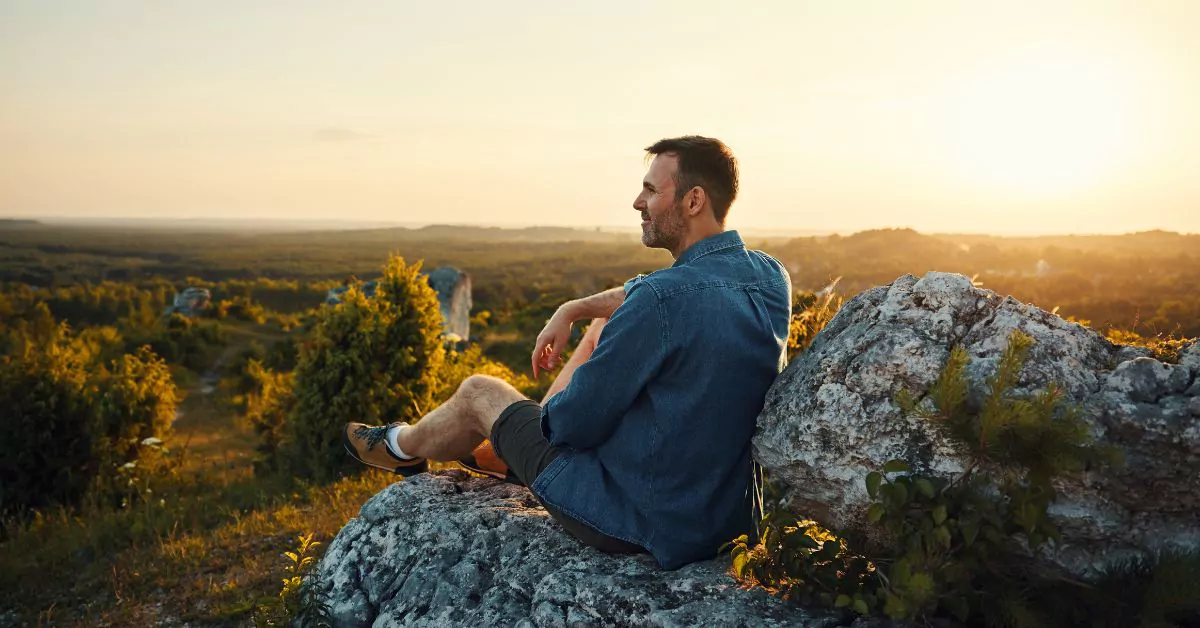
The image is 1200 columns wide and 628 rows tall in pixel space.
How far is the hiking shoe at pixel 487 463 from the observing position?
474 centimetres

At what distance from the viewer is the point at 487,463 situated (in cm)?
480

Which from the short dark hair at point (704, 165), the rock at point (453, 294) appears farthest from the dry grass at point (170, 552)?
the rock at point (453, 294)

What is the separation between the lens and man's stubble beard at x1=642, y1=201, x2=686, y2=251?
3.66 meters

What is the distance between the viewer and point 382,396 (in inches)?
340

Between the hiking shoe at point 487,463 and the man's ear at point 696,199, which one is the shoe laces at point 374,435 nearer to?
the hiking shoe at point 487,463

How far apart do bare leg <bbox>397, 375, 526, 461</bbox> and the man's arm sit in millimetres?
269

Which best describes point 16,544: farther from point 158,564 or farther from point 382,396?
point 382,396

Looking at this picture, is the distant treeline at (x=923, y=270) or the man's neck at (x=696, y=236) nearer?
the man's neck at (x=696, y=236)

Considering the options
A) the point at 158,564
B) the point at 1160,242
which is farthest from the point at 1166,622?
the point at 1160,242

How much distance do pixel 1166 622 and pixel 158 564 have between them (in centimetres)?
641

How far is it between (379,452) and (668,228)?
2587 mm

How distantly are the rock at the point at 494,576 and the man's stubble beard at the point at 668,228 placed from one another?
1538 millimetres

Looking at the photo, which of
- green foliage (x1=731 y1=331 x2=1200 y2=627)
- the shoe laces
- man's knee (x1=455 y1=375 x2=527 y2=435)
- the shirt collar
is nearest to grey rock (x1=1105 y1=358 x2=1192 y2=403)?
green foliage (x1=731 y1=331 x2=1200 y2=627)

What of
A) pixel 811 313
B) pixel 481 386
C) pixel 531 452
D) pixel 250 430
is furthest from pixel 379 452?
pixel 250 430
